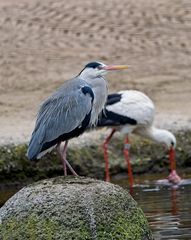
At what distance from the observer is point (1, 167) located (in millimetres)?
14570

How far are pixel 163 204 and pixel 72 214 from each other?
167 inches

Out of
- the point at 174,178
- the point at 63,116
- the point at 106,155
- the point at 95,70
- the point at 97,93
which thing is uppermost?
the point at 95,70

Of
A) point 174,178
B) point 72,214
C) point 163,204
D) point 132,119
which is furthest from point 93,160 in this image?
point 72,214

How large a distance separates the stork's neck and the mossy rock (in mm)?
6855

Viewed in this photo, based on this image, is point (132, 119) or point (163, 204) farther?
point (132, 119)

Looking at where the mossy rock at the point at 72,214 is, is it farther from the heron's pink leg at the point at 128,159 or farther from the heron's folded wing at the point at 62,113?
the heron's pink leg at the point at 128,159

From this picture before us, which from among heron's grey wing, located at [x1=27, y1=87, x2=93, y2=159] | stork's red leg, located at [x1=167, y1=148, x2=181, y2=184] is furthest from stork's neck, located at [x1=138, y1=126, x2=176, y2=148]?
heron's grey wing, located at [x1=27, y1=87, x2=93, y2=159]

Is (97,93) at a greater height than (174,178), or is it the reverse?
Result: (97,93)

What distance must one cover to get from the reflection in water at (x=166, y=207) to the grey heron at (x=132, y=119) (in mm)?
633

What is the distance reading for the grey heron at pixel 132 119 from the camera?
15.5 metres

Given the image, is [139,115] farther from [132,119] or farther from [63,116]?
[63,116]

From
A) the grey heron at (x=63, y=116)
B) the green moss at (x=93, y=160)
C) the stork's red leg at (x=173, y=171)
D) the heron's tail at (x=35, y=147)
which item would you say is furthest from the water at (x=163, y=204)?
the heron's tail at (x=35, y=147)

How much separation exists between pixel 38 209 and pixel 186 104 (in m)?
10.2

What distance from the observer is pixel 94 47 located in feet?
71.8
